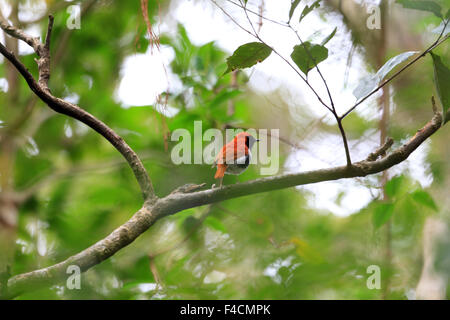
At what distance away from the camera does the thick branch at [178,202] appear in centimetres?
91

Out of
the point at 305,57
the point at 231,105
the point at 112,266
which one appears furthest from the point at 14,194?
the point at 305,57

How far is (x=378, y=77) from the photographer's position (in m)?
0.90

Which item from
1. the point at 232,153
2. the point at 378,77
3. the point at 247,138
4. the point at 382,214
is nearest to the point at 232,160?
the point at 232,153

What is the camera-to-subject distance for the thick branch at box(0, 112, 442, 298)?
0.91m

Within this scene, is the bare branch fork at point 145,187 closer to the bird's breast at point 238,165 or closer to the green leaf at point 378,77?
the green leaf at point 378,77

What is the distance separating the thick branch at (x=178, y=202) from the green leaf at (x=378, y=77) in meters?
0.23

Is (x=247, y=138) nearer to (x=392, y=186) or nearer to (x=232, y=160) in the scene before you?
(x=232, y=160)

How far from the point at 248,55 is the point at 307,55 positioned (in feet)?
0.50

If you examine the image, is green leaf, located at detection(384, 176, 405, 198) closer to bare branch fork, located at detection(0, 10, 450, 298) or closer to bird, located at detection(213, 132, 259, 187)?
bare branch fork, located at detection(0, 10, 450, 298)

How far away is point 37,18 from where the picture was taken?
2.71 meters

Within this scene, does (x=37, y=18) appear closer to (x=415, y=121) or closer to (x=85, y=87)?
(x=85, y=87)
